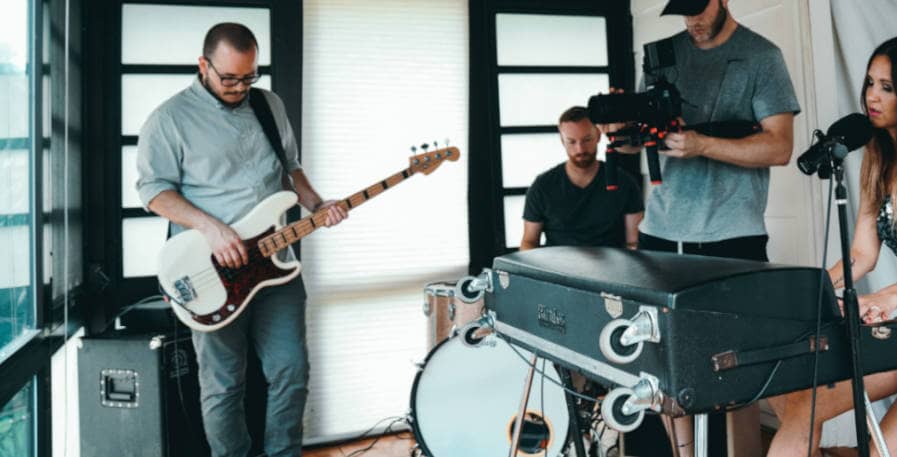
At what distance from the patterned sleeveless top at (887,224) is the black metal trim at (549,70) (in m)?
2.10

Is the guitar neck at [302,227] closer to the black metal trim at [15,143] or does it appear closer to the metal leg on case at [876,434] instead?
the black metal trim at [15,143]

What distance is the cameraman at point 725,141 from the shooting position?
1833 millimetres

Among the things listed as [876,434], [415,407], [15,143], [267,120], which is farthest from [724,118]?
[15,143]

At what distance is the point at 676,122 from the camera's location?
5.30 ft

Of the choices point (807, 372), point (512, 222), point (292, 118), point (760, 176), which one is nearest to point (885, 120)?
point (760, 176)

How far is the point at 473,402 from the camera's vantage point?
2486 millimetres

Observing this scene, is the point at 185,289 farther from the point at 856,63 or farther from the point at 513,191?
the point at 856,63

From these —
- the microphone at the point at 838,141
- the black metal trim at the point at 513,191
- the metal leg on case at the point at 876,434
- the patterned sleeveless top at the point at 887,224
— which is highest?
the black metal trim at the point at 513,191

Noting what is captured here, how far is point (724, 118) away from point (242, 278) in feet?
5.69

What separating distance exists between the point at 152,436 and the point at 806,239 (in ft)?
9.33

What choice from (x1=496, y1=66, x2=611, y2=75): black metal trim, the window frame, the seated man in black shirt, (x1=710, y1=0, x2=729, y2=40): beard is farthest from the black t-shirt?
(x1=710, y1=0, x2=729, y2=40): beard

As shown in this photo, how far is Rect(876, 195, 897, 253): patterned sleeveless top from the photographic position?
181cm

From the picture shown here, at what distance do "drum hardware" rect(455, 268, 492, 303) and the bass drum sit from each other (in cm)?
95

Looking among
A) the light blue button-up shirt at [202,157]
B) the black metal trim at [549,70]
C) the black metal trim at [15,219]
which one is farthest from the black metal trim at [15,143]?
the black metal trim at [549,70]
